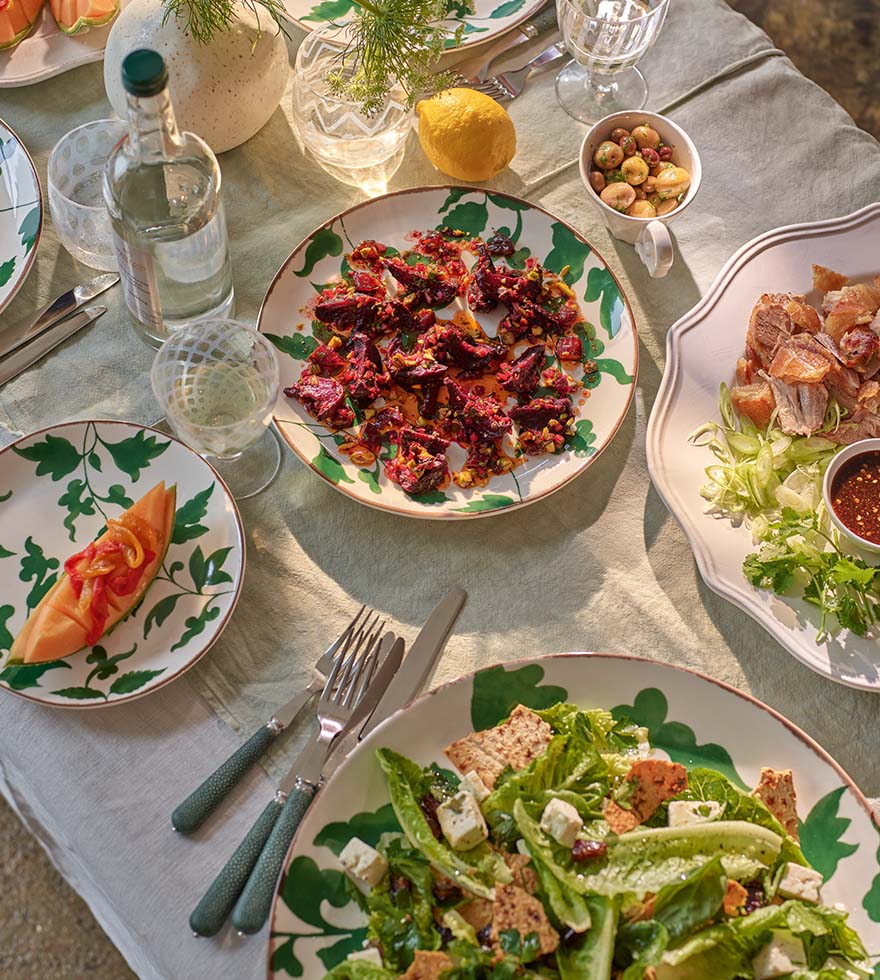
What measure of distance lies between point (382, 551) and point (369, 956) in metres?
0.60

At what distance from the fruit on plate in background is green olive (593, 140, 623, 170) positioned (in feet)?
3.23

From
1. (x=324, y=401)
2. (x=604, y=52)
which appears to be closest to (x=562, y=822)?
(x=324, y=401)

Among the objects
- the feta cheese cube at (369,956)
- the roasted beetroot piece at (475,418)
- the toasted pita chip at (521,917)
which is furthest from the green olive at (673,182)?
the feta cheese cube at (369,956)

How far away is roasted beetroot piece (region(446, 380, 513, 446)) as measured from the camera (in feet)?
5.32

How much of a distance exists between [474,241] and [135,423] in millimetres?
686

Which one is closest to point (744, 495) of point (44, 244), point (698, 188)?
point (698, 188)

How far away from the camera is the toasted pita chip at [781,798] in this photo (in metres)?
1.32

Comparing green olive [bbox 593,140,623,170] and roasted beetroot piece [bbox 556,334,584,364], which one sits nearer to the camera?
roasted beetroot piece [bbox 556,334,584,364]

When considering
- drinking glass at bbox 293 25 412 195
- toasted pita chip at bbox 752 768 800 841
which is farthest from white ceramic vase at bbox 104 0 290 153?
toasted pita chip at bbox 752 768 800 841

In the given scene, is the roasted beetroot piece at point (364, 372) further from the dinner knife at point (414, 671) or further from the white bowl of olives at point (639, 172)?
the white bowl of olives at point (639, 172)

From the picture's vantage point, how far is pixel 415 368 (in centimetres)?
167

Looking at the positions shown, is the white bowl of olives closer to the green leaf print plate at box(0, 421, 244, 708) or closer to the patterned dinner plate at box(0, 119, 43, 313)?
the green leaf print plate at box(0, 421, 244, 708)

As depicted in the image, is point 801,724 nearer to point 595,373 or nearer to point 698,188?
point 595,373

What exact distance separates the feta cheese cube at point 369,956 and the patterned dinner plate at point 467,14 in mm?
1625
